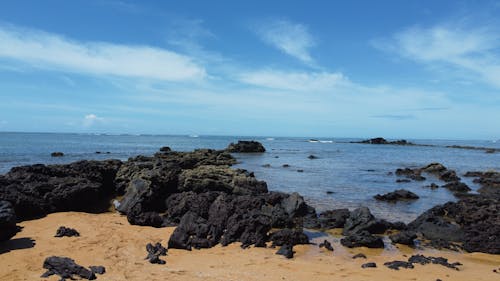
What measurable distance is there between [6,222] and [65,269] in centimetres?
317

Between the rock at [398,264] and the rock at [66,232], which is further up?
the rock at [66,232]

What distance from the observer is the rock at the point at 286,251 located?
432 inches

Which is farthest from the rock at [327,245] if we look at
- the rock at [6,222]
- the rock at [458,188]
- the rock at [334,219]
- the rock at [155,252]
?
the rock at [458,188]

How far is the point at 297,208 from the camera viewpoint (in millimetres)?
16625

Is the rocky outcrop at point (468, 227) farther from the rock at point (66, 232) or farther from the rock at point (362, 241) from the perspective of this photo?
the rock at point (66, 232)

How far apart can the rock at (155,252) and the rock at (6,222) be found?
12.9 ft

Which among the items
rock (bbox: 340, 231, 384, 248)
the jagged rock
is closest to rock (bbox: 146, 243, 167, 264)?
the jagged rock

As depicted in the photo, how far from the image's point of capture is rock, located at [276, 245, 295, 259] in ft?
36.0

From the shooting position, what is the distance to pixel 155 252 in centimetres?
1072

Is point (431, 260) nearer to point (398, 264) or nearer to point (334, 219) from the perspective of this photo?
point (398, 264)

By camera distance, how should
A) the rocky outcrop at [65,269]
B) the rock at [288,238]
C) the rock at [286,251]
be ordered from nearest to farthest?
1. the rocky outcrop at [65,269]
2. the rock at [286,251]
3. the rock at [288,238]

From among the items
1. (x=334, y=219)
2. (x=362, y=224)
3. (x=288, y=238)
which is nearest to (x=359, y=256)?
(x=288, y=238)

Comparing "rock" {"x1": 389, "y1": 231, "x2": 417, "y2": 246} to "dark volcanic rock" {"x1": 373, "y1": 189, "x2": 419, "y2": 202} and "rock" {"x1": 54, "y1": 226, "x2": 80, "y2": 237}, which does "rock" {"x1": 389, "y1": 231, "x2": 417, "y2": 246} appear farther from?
"rock" {"x1": 54, "y1": 226, "x2": 80, "y2": 237}

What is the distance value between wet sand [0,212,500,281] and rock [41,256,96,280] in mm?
181
